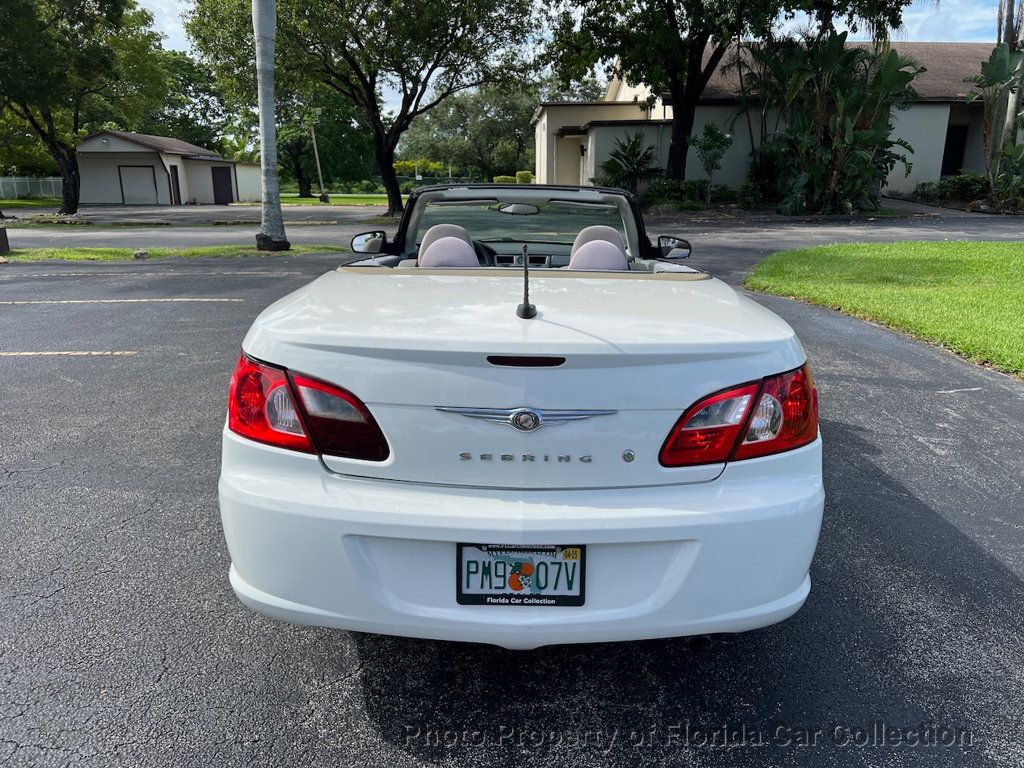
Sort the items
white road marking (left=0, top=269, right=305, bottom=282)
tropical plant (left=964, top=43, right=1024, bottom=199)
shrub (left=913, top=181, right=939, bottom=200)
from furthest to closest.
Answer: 1. shrub (left=913, top=181, right=939, bottom=200)
2. tropical plant (left=964, top=43, right=1024, bottom=199)
3. white road marking (left=0, top=269, right=305, bottom=282)

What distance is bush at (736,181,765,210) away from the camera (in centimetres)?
2508

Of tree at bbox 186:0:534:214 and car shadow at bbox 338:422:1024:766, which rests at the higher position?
tree at bbox 186:0:534:214

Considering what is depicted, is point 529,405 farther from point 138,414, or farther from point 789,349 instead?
point 138,414

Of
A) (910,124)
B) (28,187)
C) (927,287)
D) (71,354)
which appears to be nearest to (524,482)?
(71,354)

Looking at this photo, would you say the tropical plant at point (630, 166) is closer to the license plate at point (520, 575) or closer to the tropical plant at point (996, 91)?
the tropical plant at point (996, 91)

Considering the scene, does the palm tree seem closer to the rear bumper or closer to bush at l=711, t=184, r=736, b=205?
the rear bumper

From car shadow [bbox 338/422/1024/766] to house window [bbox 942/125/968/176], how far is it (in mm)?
34281

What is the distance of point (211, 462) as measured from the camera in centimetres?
409

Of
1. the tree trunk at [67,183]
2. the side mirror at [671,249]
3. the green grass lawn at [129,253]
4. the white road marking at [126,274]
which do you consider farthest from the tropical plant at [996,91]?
the tree trunk at [67,183]

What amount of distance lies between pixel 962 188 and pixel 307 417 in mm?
29503

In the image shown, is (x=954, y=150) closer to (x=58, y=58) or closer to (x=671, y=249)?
(x=671, y=249)

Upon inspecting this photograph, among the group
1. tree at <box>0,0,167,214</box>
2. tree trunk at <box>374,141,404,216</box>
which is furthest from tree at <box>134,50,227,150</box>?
tree trunk at <box>374,141,404,216</box>

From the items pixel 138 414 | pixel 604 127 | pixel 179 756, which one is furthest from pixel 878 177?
pixel 179 756

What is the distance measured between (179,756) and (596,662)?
1292 mm
